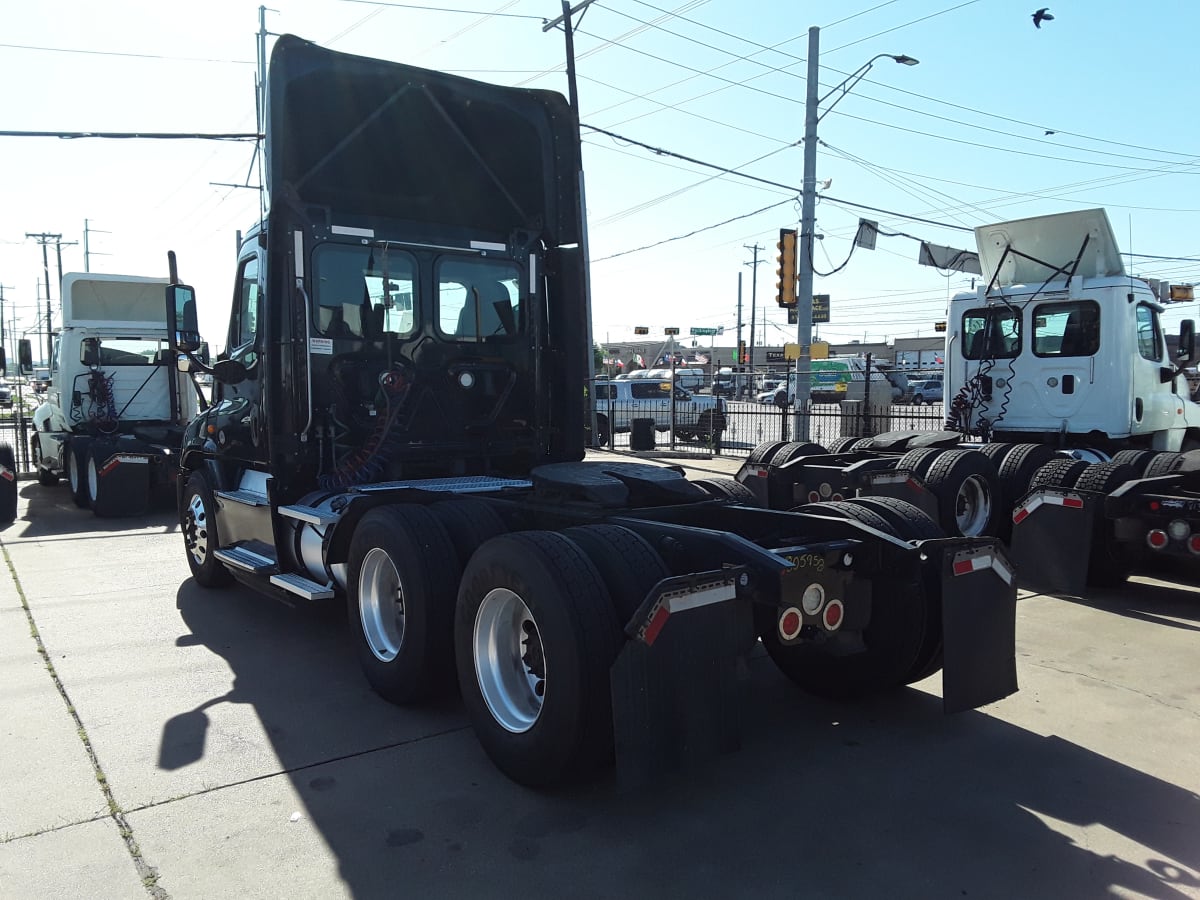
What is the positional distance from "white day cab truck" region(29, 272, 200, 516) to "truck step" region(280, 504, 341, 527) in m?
7.41

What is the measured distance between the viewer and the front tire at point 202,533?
725 centimetres

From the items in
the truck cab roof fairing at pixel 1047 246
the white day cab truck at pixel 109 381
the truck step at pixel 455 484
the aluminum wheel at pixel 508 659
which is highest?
the truck cab roof fairing at pixel 1047 246

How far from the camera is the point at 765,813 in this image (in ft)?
11.8

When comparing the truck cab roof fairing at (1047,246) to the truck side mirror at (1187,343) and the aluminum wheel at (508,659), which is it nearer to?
the truck side mirror at (1187,343)

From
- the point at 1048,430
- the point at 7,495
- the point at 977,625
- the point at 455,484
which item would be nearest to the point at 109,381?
the point at 7,495

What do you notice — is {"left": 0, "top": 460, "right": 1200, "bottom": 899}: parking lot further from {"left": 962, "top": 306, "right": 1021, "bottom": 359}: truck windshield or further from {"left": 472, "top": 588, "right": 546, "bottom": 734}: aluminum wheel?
{"left": 962, "top": 306, "right": 1021, "bottom": 359}: truck windshield

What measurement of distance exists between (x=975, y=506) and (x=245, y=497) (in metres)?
6.46

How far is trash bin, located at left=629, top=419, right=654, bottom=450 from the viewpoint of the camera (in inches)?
850

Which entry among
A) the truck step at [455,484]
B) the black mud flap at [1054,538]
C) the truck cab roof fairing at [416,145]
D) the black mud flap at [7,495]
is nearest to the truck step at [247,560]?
the truck step at [455,484]

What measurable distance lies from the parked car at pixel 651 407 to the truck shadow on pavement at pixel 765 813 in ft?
61.4

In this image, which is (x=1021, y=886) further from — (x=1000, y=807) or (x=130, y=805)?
(x=130, y=805)

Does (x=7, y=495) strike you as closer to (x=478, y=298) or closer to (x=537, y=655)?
(x=478, y=298)

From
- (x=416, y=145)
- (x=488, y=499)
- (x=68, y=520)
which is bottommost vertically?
(x=68, y=520)

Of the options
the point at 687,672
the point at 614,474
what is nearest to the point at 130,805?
the point at 687,672
